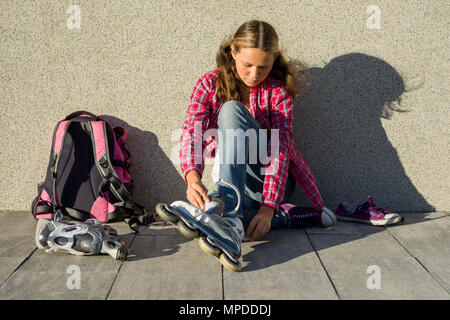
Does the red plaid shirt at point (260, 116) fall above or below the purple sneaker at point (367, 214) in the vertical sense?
above

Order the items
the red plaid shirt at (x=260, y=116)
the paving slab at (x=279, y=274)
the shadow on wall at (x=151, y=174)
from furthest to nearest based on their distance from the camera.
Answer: the shadow on wall at (x=151, y=174) → the red plaid shirt at (x=260, y=116) → the paving slab at (x=279, y=274)

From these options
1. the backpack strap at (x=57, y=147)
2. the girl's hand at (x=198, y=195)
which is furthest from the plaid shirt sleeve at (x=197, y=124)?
the backpack strap at (x=57, y=147)

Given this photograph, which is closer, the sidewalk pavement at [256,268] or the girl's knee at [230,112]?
the sidewalk pavement at [256,268]

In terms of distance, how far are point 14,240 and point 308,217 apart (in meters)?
1.69

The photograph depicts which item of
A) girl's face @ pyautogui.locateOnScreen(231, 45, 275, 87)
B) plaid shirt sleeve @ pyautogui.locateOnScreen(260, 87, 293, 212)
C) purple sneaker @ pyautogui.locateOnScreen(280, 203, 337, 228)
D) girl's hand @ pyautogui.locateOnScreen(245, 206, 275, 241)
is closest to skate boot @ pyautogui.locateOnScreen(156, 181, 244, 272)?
girl's hand @ pyautogui.locateOnScreen(245, 206, 275, 241)

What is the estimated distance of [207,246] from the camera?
2029mm

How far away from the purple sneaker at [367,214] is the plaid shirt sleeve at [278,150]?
601 mm

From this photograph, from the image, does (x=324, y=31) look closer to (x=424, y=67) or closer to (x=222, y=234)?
(x=424, y=67)

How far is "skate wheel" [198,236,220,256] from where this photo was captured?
203cm

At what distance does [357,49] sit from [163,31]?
1261 millimetres

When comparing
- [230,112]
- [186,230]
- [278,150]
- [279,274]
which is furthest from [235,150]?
[279,274]

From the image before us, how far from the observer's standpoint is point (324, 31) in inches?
116

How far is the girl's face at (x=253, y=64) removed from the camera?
2410 millimetres

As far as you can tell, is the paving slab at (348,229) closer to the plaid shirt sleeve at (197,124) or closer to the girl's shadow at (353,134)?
the girl's shadow at (353,134)
